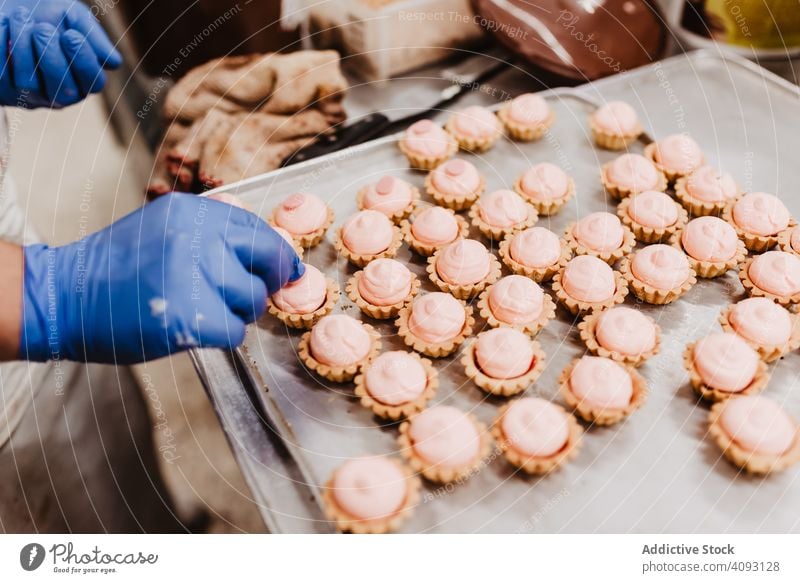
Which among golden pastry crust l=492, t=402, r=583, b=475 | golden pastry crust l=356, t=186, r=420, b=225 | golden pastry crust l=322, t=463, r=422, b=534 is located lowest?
golden pastry crust l=322, t=463, r=422, b=534

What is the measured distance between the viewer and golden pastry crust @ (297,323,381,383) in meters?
1.89

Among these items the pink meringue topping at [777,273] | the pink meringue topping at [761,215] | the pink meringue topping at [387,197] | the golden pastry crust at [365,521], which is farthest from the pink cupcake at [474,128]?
the golden pastry crust at [365,521]

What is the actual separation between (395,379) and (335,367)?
7.0 inches

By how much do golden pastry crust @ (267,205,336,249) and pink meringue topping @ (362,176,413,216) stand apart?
144 mm

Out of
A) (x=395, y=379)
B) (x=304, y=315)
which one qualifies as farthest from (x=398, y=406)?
(x=304, y=315)

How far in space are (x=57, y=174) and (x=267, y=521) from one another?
1.59 m

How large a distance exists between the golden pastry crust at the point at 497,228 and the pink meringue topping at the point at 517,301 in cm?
28

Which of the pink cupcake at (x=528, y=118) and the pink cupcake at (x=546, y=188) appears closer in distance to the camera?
the pink cupcake at (x=546, y=188)

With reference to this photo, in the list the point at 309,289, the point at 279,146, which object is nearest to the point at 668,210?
the point at 309,289

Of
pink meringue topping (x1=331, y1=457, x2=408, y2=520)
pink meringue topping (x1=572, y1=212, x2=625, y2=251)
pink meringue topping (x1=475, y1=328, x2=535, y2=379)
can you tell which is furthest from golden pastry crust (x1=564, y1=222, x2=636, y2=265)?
pink meringue topping (x1=331, y1=457, x2=408, y2=520)

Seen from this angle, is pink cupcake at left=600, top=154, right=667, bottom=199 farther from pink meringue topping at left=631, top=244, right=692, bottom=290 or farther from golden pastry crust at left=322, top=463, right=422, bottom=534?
golden pastry crust at left=322, top=463, right=422, bottom=534

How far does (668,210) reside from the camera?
7.37 feet

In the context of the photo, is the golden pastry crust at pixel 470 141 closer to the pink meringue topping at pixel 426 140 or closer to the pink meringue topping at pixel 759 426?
the pink meringue topping at pixel 426 140

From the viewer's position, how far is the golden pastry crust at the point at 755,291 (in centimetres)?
201
